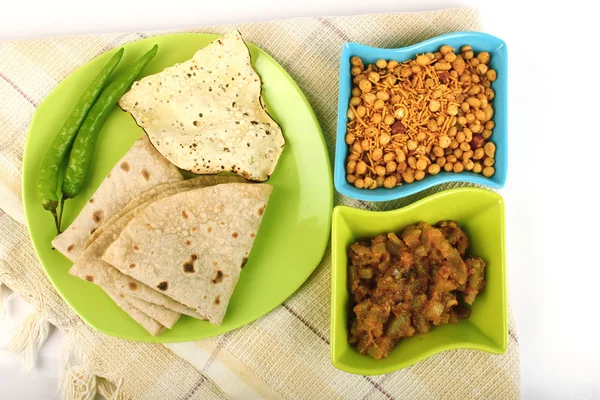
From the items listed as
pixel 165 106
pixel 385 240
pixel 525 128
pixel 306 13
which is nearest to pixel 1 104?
pixel 165 106

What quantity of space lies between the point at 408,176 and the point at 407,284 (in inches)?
16.3

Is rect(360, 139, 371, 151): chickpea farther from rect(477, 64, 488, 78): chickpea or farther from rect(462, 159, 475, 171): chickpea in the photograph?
rect(477, 64, 488, 78): chickpea

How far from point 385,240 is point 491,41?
0.88 metres

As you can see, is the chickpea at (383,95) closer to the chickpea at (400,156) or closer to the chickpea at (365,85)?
the chickpea at (365,85)

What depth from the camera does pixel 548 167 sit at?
231cm

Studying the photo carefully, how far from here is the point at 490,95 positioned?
2008 millimetres

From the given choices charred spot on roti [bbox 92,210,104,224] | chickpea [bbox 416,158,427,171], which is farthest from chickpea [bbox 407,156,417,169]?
charred spot on roti [bbox 92,210,104,224]

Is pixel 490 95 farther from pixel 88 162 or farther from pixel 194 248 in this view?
pixel 88 162

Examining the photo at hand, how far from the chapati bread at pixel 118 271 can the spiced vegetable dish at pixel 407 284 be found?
0.67m

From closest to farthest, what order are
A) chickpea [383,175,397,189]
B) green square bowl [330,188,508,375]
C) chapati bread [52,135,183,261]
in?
green square bowl [330,188,508,375] < chickpea [383,175,397,189] < chapati bread [52,135,183,261]

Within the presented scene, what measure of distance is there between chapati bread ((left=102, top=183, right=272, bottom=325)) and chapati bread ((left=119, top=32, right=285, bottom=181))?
13 cm

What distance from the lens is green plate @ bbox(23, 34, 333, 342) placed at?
2.11 meters

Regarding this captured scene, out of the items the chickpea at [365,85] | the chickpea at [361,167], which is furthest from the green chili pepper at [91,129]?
the chickpea at [361,167]

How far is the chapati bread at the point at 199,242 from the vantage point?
6.49 feet
